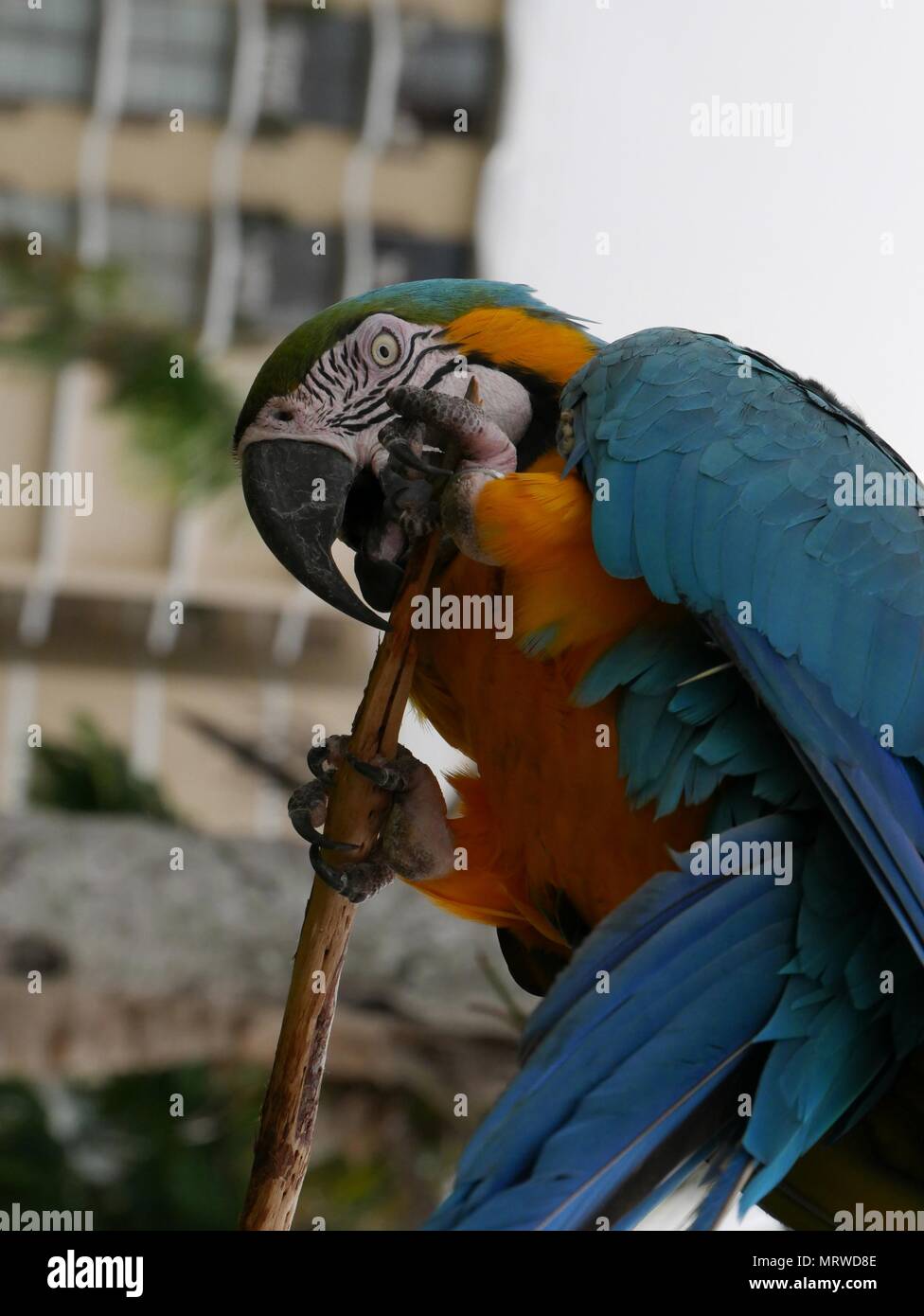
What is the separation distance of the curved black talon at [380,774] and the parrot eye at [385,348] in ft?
1.55

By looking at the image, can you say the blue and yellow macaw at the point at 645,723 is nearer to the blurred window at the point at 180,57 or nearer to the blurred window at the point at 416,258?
the blurred window at the point at 416,258

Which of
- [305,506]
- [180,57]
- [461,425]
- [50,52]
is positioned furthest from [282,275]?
[461,425]

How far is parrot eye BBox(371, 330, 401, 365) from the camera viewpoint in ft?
4.76

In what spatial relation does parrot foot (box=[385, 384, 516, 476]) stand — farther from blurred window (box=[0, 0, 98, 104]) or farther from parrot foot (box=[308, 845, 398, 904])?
blurred window (box=[0, 0, 98, 104])

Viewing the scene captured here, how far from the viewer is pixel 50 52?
3.50 m

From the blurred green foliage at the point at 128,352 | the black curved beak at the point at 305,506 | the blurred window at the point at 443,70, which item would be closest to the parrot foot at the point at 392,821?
the black curved beak at the point at 305,506

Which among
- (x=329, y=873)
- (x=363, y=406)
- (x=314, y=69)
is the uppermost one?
(x=314, y=69)

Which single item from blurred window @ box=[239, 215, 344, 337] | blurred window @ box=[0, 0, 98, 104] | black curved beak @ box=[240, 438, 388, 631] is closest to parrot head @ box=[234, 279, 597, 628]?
black curved beak @ box=[240, 438, 388, 631]

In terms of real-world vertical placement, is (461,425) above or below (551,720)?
above

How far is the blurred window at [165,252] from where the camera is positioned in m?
3.34

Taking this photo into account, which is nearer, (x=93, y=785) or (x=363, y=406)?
(x=363, y=406)

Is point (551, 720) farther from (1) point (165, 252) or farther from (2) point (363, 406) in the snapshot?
(1) point (165, 252)

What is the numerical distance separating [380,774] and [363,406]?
1.42 ft
